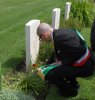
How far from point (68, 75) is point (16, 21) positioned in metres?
6.26

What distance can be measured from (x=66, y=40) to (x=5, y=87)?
1.25 m

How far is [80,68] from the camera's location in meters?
5.25

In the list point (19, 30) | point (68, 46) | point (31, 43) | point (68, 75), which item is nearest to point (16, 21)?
point (19, 30)

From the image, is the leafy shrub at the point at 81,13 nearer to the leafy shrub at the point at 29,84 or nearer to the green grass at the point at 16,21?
the green grass at the point at 16,21

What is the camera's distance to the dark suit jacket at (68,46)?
195 inches

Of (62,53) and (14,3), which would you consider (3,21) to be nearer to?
(14,3)

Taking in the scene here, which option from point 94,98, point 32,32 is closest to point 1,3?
point 32,32

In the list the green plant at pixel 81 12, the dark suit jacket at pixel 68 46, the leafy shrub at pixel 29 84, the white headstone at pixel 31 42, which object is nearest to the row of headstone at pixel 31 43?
the white headstone at pixel 31 42

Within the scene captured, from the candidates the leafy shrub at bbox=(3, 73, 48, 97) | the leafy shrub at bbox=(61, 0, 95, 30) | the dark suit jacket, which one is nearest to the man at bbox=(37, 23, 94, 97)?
the dark suit jacket

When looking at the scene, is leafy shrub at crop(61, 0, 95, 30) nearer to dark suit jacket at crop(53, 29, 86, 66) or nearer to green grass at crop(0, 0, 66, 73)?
green grass at crop(0, 0, 66, 73)

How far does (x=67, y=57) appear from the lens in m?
5.11

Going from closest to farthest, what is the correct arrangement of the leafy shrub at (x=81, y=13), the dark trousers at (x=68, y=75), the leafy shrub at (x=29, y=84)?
1. the dark trousers at (x=68, y=75)
2. the leafy shrub at (x=29, y=84)
3. the leafy shrub at (x=81, y=13)

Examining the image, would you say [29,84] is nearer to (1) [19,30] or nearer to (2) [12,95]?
(2) [12,95]

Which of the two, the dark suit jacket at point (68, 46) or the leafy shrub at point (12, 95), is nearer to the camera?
the leafy shrub at point (12, 95)
